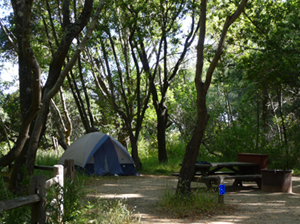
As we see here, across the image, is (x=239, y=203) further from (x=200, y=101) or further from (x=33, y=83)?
(x=33, y=83)

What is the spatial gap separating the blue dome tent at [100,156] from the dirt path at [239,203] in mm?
2219

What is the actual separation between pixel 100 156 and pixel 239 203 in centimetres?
731

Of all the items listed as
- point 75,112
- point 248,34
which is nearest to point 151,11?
point 248,34

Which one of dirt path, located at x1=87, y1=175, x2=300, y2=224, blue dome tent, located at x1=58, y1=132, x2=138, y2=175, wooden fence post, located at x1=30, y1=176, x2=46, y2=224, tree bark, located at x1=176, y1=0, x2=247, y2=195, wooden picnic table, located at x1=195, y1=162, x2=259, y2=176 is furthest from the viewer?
blue dome tent, located at x1=58, y1=132, x2=138, y2=175

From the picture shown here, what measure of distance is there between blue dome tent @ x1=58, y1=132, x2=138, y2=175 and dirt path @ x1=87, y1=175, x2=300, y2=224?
2219 mm

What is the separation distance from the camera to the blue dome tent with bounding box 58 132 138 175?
12891 millimetres

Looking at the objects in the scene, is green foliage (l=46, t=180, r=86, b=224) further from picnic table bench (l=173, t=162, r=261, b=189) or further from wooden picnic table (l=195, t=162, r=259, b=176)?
wooden picnic table (l=195, t=162, r=259, b=176)

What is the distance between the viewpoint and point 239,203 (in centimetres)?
736

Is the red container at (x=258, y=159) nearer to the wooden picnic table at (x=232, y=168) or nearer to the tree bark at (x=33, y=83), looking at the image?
the wooden picnic table at (x=232, y=168)

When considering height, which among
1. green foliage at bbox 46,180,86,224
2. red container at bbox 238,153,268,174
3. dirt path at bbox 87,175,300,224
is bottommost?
dirt path at bbox 87,175,300,224

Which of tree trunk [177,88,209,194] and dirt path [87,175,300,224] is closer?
dirt path [87,175,300,224]

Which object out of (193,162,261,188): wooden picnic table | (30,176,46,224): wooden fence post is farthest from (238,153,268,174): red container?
(30,176,46,224): wooden fence post

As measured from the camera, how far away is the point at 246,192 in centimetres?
900

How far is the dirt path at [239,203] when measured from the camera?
5840 millimetres
